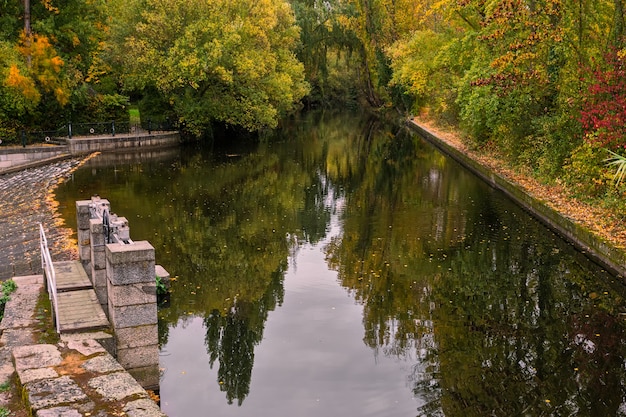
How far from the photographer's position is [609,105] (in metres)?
18.1

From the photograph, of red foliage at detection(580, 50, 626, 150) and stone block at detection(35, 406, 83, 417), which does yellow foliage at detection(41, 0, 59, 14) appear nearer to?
red foliage at detection(580, 50, 626, 150)

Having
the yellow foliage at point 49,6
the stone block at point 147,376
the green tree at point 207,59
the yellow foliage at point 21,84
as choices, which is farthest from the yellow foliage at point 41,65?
the stone block at point 147,376

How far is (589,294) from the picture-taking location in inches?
546

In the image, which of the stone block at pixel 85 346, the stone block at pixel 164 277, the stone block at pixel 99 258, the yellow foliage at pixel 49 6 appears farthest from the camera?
the yellow foliage at pixel 49 6

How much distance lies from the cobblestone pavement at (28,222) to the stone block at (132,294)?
245 inches

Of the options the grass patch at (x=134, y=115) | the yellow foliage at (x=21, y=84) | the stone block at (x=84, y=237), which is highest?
the yellow foliage at (x=21, y=84)

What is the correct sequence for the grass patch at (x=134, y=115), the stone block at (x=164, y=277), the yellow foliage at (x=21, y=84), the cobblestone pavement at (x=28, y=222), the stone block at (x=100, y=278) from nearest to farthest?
1. the stone block at (x=100, y=278)
2. the stone block at (x=164, y=277)
3. the cobblestone pavement at (x=28, y=222)
4. the yellow foliage at (x=21, y=84)
5. the grass patch at (x=134, y=115)

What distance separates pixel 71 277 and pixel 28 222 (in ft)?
30.4

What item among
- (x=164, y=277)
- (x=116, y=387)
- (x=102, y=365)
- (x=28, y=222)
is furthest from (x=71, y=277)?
(x=28, y=222)

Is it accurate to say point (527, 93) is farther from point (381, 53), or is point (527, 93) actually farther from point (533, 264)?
point (381, 53)

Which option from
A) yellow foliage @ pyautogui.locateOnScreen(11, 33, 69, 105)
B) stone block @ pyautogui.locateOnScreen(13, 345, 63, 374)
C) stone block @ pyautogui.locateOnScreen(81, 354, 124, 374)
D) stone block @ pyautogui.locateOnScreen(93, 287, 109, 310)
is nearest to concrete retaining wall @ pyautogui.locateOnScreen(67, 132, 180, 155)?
yellow foliage @ pyautogui.locateOnScreen(11, 33, 69, 105)

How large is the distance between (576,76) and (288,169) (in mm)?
15480

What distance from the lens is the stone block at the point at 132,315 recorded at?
372 inches

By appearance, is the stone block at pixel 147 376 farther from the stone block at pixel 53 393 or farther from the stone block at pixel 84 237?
the stone block at pixel 84 237
